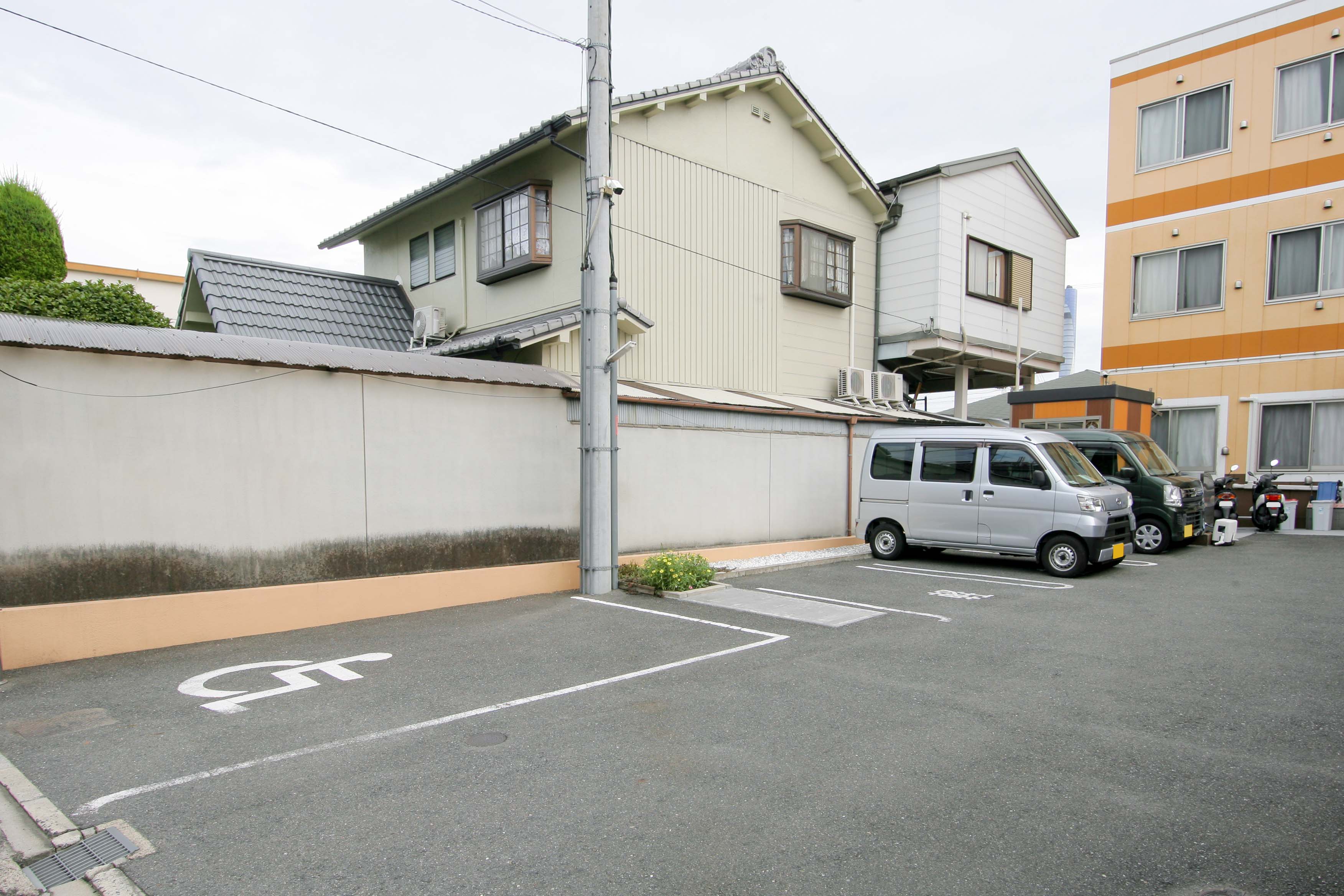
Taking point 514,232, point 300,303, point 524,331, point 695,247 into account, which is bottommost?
point 524,331

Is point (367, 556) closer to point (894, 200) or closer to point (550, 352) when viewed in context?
point (550, 352)

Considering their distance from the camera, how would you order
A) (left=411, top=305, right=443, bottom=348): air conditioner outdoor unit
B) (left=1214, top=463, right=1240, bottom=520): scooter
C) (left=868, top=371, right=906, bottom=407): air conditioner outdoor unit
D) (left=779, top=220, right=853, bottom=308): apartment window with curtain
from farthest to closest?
(left=868, top=371, right=906, bottom=407): air conditioner outdoor unit, (left=779, top=220, right=853, bottom=308): apartment window with curtain, (left=411, top=305, right=443, bottom=348): air conditioner outdoor unit, (left=1214, top=463, right=1240, bottom=520): scooter

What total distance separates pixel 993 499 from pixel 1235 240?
434 inches

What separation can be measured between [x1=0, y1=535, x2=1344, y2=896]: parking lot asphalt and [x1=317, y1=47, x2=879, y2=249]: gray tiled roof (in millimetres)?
6990

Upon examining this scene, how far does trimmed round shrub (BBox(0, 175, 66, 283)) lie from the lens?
40.2ft

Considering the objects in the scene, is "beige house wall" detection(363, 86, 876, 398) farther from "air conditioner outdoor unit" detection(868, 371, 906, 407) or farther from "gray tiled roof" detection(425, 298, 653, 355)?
"air conditioner outdoor unit" detection(868, 371, 906, 407)

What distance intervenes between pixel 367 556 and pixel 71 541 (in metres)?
2.40

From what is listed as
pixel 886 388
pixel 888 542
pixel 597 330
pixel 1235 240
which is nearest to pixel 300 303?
pixel 597 330

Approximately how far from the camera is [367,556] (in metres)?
7.62

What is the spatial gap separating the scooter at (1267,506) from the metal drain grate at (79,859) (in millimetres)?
18117

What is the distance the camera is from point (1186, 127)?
55.7 ft

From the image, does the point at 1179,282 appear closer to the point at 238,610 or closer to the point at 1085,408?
the point at 1085,408

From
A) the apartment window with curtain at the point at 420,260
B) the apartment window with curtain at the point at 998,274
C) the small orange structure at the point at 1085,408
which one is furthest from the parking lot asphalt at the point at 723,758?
the apartment window with curtain at the point at 998,274

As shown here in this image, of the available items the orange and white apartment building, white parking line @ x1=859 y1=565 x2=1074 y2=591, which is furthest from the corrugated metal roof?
the orange and white apartment building
